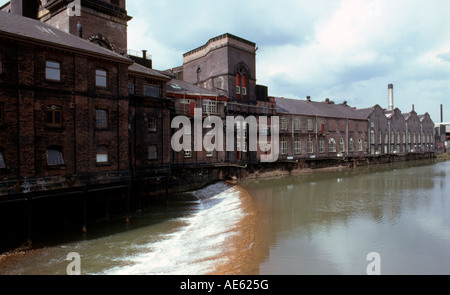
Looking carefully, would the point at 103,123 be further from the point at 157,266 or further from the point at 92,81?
the point at 157,266

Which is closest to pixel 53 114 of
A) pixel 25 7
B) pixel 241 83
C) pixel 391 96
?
pixel 25 7

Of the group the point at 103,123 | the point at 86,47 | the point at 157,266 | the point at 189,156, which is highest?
the point at 86,47

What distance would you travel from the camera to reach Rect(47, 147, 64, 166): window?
14.3 meters

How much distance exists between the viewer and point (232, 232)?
13.3 m

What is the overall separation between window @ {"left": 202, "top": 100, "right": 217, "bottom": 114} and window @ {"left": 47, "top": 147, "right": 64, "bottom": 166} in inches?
628

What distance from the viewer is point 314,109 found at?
151 feet

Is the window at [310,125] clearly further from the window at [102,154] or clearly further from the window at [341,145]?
the window at [102,154]

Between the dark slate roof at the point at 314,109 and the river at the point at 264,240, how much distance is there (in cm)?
2213

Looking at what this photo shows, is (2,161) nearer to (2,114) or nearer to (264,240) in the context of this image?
(2,114)

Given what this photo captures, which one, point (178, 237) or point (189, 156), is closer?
point (178, 237)

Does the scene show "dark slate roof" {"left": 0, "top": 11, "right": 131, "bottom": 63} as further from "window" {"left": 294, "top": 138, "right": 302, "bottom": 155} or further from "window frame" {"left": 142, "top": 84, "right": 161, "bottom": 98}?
"window" {"left": 294, "top": 138, "right": 302, "bottom": 155}
